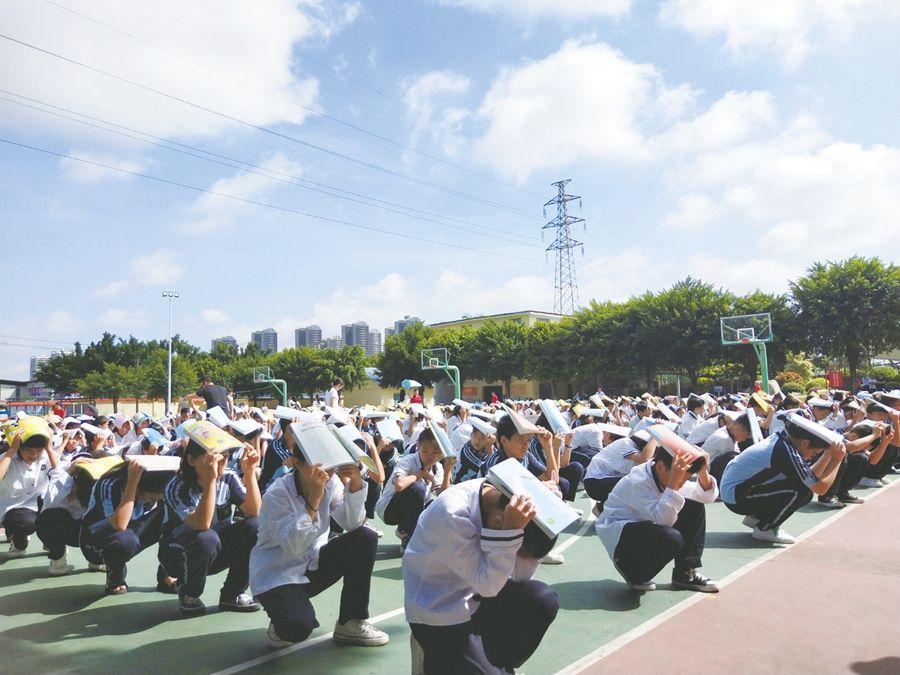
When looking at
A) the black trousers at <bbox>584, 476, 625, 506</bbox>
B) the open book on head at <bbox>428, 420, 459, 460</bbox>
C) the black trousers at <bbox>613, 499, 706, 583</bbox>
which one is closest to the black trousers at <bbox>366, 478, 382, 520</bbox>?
the black trousers at <bbox>584, 476, 625, 506</bbox>

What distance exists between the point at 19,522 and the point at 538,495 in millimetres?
5572

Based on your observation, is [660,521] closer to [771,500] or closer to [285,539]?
[771,500]

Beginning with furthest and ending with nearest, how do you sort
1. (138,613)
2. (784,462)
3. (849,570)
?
(784,462)
(849,570)
(138,613)

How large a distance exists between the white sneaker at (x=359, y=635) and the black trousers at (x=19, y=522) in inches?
149

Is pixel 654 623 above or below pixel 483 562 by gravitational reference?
below

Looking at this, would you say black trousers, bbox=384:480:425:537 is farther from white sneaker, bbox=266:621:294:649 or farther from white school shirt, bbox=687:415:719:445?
white school shirt, bbox=687:415:719:445

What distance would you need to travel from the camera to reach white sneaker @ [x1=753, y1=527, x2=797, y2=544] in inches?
251

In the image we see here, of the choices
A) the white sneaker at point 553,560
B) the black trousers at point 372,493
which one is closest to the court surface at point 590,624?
the white sneaker at point 553,560

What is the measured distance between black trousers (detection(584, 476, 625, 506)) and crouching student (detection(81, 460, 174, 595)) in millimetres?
3901

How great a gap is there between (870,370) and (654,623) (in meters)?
44.2

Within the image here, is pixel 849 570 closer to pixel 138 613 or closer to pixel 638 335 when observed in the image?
pixel 138 613

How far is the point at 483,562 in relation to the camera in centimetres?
274

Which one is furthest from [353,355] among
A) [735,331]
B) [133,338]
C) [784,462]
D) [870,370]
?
[784,462]

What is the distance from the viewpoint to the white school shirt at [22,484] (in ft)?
20.1
